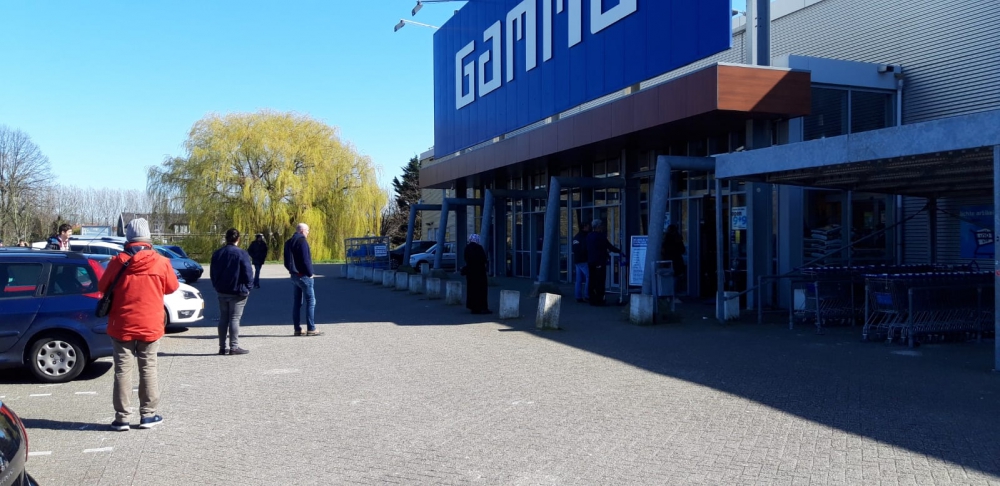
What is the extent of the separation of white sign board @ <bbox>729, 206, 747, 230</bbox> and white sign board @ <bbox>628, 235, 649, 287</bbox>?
2034 millimetres

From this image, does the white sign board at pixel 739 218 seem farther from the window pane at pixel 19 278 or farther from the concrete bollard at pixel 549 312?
the window pane at pixel 19 278

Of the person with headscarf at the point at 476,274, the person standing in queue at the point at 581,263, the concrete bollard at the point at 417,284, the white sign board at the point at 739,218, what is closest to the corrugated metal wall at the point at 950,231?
the white sign board at the point at 739,218

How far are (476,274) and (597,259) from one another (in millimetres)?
2459

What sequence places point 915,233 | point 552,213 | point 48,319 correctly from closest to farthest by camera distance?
point 48,319 → point 915,233 → point 552,213

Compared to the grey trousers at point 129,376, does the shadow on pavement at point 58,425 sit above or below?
below

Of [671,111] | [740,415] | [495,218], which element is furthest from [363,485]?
[495,218]

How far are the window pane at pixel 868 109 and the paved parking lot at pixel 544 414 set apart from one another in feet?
17.4

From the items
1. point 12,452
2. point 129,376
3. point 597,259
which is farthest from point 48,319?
point 597,259

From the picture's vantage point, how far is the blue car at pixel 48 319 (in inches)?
328

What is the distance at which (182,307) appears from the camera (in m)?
12.2

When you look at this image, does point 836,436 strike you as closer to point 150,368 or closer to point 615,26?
point 150,368

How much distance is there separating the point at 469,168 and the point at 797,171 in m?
15.2

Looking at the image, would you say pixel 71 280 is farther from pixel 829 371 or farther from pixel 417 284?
pixel 417 284

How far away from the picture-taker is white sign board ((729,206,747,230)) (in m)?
15.0
